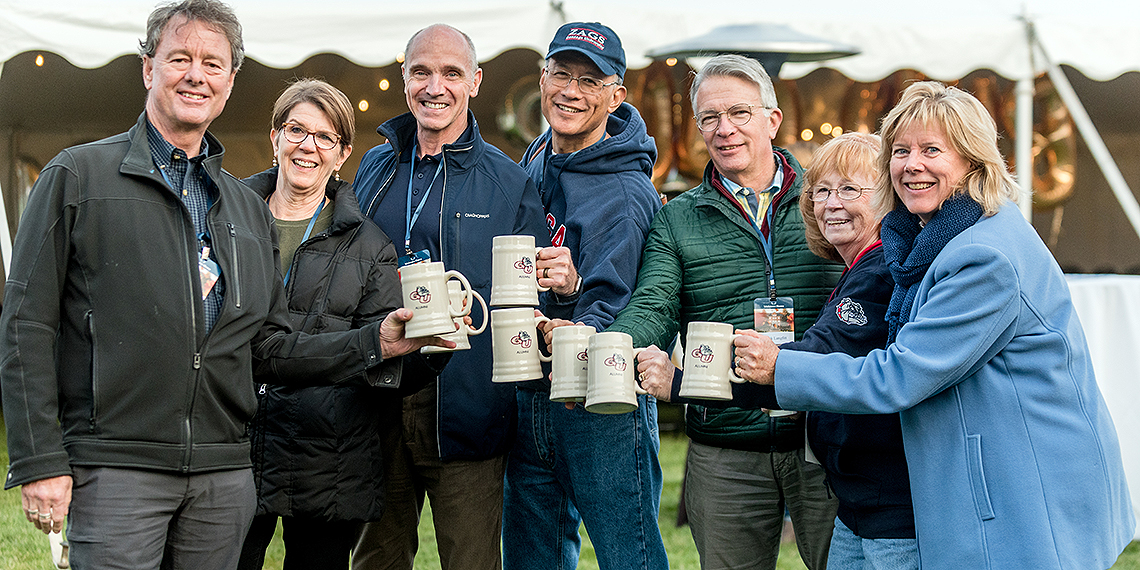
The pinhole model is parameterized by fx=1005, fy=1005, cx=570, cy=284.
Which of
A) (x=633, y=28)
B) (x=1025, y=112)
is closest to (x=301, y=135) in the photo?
(x=633, y=28)

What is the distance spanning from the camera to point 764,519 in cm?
309

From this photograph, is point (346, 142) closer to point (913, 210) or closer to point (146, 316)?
point (146, 316)

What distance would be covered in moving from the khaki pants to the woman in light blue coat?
4.11 ft

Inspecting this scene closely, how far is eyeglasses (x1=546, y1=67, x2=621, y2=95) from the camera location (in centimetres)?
332

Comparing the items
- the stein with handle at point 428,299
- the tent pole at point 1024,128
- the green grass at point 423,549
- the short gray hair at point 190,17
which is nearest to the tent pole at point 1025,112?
the tent pole at point 1024,128

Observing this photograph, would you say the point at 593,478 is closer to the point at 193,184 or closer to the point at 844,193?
the point at 844,193

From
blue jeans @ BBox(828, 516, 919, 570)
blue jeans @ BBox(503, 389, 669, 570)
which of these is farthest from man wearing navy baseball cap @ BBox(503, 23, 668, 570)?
blue jeans @ BBox(828, 516, 919, 570)

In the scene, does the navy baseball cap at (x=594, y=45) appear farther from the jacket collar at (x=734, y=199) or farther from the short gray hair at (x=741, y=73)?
the jacket collar at (x=734, y=199)

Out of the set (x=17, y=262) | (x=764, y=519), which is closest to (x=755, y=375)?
(x=764, y=519)

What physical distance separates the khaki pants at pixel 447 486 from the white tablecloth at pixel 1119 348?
3.52m

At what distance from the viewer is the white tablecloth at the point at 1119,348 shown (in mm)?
5191

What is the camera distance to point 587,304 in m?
3.09

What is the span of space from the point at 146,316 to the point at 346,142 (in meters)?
1.17

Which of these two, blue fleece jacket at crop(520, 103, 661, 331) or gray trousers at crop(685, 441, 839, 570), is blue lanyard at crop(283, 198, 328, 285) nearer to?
blue fleece jacket at crop(520, 103, 661, 331)
